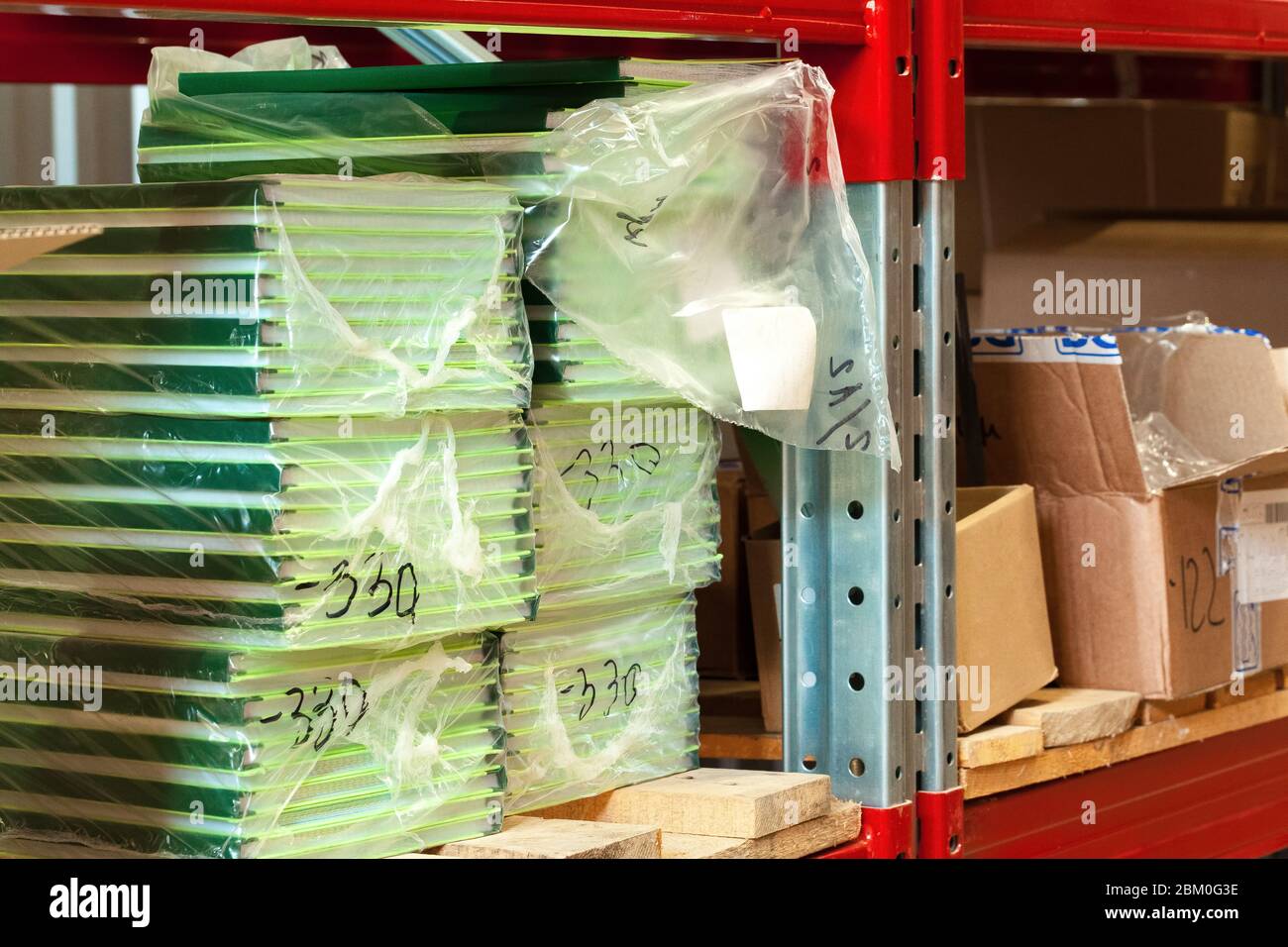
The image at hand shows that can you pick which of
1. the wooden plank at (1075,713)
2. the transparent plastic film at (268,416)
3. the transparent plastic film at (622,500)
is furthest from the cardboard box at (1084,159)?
the transparent plastic film at (268,416)

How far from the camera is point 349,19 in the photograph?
5.80 feet

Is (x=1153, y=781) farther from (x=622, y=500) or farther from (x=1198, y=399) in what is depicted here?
(x=622, y=500)

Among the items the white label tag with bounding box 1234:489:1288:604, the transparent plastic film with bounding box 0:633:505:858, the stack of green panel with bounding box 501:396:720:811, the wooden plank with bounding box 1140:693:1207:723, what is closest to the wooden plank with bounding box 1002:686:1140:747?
the wooden plank with bounding box 1140:693:1207:723

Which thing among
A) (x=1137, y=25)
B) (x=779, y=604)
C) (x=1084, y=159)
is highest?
(x=1084, y=159)

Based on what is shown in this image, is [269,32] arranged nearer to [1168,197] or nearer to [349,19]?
[349,19]

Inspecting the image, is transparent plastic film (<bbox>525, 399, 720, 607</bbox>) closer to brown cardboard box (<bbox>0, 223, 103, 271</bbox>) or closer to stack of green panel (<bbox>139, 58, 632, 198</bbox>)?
stack of green panel (<bbox>139, 58, 632, 198</bbox>)

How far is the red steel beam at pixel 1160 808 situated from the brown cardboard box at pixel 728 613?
492mm

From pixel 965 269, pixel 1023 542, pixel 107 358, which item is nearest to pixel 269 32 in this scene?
pixel 107 358

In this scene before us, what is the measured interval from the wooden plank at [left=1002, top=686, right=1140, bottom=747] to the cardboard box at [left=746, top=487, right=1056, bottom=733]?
1.4 inches

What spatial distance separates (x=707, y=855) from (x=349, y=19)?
101 centimetres

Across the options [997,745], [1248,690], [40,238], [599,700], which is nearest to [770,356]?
[599,700]

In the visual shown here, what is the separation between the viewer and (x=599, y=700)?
2207 mm

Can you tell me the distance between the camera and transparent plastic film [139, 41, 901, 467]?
6.88 feet

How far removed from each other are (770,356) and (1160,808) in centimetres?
117
